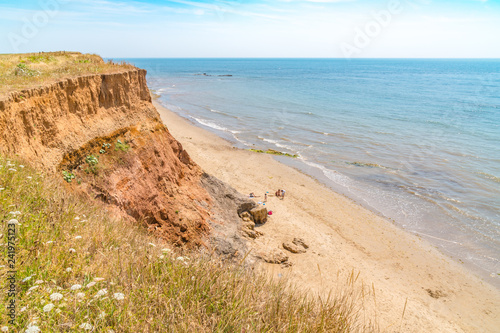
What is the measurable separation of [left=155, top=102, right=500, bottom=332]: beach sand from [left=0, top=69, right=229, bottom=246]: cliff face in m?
4.50

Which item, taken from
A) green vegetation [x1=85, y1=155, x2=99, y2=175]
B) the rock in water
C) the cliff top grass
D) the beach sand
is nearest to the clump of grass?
the beach sand

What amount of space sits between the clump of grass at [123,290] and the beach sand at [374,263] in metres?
3.26

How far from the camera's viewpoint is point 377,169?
26.7 meters

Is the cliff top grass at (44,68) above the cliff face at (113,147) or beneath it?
above

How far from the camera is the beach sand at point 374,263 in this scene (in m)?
11.5

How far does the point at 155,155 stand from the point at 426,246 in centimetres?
1522

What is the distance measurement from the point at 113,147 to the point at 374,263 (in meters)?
13.1

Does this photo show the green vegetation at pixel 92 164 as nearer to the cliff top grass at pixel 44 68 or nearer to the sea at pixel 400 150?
the cliff top grass at pixel 44 68

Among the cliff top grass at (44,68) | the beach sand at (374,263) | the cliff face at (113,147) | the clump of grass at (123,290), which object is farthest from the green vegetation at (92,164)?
the beach sand at (374,263)

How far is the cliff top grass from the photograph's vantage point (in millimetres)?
8781

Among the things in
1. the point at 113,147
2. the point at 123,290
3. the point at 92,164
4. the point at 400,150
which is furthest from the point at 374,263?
the point at 400,150

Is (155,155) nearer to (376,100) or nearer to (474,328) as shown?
(474,328)

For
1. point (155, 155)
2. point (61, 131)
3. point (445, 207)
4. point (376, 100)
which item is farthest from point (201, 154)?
point (376, 100)

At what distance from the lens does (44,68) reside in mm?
10867
